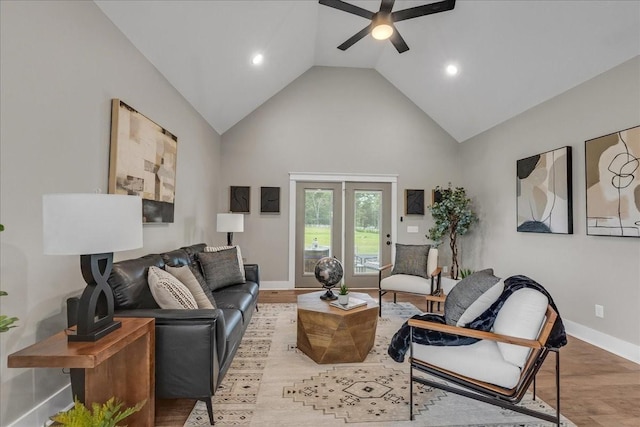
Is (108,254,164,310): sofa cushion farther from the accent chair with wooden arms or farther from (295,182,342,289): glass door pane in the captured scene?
(295,182,342,289): glass door pane

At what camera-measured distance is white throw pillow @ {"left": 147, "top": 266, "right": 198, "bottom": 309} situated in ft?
7.04

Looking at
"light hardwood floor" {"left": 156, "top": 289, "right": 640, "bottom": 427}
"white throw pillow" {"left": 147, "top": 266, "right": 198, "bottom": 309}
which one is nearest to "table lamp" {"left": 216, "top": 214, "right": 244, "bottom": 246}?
"white throw pillow" {"left": 147, "top": 266, "right": 198, "bottom": 309}

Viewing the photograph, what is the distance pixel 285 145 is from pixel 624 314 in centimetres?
512

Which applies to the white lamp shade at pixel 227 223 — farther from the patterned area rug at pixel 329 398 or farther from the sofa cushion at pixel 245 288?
the patterned area rug at pixel 329 398

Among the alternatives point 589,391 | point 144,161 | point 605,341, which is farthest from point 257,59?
point 605,341

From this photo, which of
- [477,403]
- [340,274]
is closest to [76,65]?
[340,274]

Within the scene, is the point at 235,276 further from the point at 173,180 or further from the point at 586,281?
the point at 586,281

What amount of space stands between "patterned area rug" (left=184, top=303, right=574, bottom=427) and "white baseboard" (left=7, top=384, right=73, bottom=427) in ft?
2.68

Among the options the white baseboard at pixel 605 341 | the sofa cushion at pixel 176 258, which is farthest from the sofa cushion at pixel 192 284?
the white baseboard at pixel 605 341

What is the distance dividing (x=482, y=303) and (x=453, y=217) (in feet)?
12.4

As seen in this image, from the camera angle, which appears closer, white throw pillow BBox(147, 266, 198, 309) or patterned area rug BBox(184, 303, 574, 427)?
patterned area rug BBox(184, 303, 574, 427)

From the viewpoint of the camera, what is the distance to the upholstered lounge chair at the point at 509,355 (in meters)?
1.79

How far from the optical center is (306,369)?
106 inches

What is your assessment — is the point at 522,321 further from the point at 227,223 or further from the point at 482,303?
the point at 227,223
